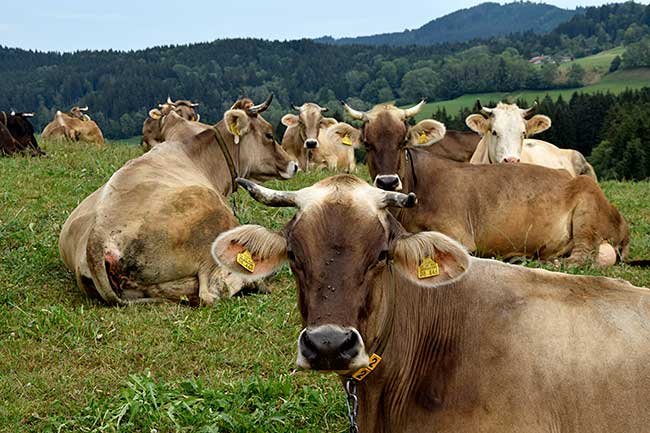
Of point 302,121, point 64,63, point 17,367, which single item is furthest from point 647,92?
point 64,63

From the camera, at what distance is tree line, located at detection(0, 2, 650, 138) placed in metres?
93.7

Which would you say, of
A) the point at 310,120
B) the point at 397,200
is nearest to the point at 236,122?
the point at 397,200

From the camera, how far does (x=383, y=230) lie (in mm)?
4168

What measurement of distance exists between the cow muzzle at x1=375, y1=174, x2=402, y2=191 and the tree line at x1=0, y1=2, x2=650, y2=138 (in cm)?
6712

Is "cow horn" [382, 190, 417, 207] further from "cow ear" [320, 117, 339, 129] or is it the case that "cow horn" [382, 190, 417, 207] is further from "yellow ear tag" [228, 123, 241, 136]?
"cow ear" [320, 117, 339, 129]

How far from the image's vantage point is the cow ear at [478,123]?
47.2 ft

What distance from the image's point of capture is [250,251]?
456 cm

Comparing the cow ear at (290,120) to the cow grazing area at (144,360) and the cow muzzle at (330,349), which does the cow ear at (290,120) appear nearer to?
the cow grazing area at (144,360)

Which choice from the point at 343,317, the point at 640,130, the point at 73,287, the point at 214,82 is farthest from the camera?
the point at 214,82

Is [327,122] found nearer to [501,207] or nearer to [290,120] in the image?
[290,120]

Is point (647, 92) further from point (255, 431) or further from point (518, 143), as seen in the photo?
point (255, 431)

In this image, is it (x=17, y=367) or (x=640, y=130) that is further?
(x=640, y=130)

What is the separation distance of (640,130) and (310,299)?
46130 mm

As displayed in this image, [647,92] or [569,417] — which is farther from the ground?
[569,417]
